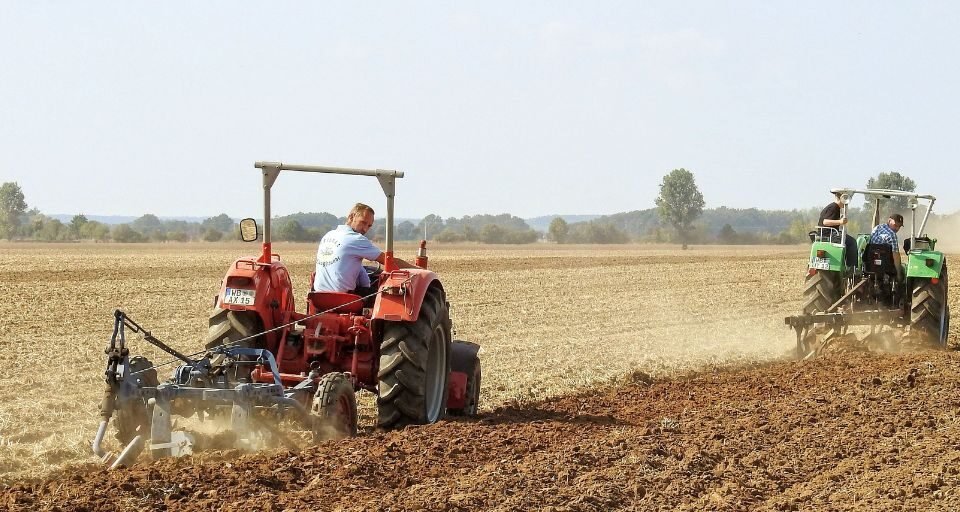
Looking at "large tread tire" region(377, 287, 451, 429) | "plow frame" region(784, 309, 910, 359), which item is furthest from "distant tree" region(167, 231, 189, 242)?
"large tread tire" region(377, 287, 451, 429)

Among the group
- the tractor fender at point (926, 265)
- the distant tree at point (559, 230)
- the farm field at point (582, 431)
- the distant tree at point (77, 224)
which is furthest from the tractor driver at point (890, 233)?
the distant tree at point (559, 230)

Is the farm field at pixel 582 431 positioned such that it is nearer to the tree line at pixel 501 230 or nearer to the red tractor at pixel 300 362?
Result: the red tractor at pixel 300 362

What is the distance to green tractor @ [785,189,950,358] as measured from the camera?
40.6ft

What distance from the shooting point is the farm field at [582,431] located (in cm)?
546

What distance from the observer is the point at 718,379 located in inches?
408

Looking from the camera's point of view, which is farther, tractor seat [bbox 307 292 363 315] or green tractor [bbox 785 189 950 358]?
green tractor [bbox 785 189 950 358]

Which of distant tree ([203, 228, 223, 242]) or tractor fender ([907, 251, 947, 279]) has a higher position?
tractor fender ([907, 251, 947, 279])

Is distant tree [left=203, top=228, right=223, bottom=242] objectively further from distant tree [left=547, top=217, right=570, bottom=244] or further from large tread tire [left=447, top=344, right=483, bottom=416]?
large tread tire [left=447, top=344, right=483, bottom=416]

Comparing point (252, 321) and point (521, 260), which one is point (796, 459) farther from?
point (521, 260)

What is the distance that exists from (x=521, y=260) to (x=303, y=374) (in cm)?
3076

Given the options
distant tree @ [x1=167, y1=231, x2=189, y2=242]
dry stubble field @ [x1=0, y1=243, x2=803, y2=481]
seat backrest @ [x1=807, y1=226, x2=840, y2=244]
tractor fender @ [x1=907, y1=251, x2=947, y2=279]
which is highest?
seat backrest @ [x1=807, y1=226, x2=840, y2=244]

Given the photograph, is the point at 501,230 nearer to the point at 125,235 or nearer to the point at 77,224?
the point at 125,235

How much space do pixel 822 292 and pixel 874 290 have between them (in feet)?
2.33

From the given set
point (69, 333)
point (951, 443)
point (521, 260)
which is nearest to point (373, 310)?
point (951, 443)
